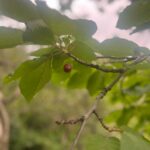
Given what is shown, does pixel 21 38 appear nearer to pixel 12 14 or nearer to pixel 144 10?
pixel 12 14

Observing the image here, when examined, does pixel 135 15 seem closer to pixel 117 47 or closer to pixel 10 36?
pixel 117 47

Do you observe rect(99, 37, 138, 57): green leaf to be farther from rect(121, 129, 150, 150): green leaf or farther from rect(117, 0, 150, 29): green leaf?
rect(121, 129, 150, 150): green leaf

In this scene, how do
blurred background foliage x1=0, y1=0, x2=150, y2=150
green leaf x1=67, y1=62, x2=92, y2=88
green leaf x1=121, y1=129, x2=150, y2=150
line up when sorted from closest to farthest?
1. green leaf x1=121, y1=129, x2=150, y2=150
2. green leaf x1=67, y1=62, x2=92, y2=88
3. blurred background foliage x1=0, y1=0, x2=150, y2=150

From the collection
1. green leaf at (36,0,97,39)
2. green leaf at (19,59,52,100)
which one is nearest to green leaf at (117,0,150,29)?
green leaf at (36,0,97,39)

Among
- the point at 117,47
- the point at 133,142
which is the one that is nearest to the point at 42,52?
the point at 117,47

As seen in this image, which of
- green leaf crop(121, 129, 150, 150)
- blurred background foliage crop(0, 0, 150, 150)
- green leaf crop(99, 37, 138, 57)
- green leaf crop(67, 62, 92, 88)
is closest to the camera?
green leaf crop(121, 129, 150, 150)

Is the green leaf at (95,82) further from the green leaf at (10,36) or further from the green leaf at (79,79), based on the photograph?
the green leaf at (10,36)

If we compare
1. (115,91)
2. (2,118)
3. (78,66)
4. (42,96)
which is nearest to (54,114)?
(42,96)
